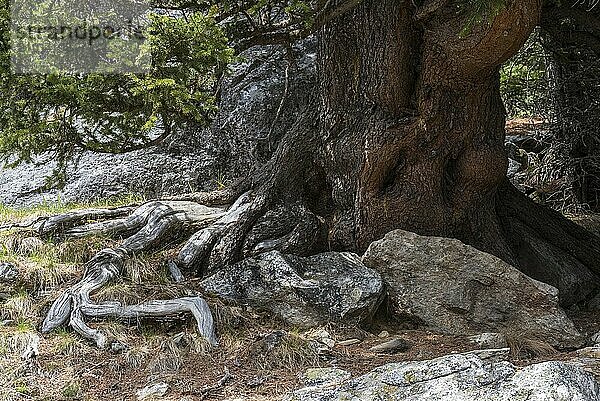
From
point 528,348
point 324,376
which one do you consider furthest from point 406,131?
point 324,376

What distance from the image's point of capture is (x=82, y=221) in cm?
732

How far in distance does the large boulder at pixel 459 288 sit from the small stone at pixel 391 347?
716 mm

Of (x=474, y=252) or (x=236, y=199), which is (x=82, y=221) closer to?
(x=236, y=199)

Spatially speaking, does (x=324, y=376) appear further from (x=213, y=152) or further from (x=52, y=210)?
(x=213, y=152)

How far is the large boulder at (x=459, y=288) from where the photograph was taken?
6.30m

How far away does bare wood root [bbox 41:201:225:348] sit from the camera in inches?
225

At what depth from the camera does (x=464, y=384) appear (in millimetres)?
3885

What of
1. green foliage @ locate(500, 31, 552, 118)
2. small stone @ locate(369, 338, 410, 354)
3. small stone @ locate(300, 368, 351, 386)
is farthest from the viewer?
green foliage @ locate(500, 31, 552, 118)

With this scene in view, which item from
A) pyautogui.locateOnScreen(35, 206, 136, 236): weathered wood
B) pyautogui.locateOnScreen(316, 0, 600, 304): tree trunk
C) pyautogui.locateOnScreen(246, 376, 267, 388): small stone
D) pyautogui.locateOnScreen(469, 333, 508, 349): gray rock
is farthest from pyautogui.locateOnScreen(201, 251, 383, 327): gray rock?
pyautogui.locateOnScreen(35, 206, 136, 236): weathered wood

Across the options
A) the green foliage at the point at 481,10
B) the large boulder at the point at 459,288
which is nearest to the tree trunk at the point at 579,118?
the large boulder at the point at 459,288

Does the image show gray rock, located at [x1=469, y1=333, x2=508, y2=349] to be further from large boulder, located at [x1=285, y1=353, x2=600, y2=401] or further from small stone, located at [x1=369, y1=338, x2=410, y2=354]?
large boulder, located at [x1=285, y1=353, x2=600, y2=401]

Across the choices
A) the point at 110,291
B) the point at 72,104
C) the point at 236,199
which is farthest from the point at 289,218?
the point at 72,104

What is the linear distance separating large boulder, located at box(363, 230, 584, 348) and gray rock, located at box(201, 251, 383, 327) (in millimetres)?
241

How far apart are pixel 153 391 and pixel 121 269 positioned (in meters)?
1.92
